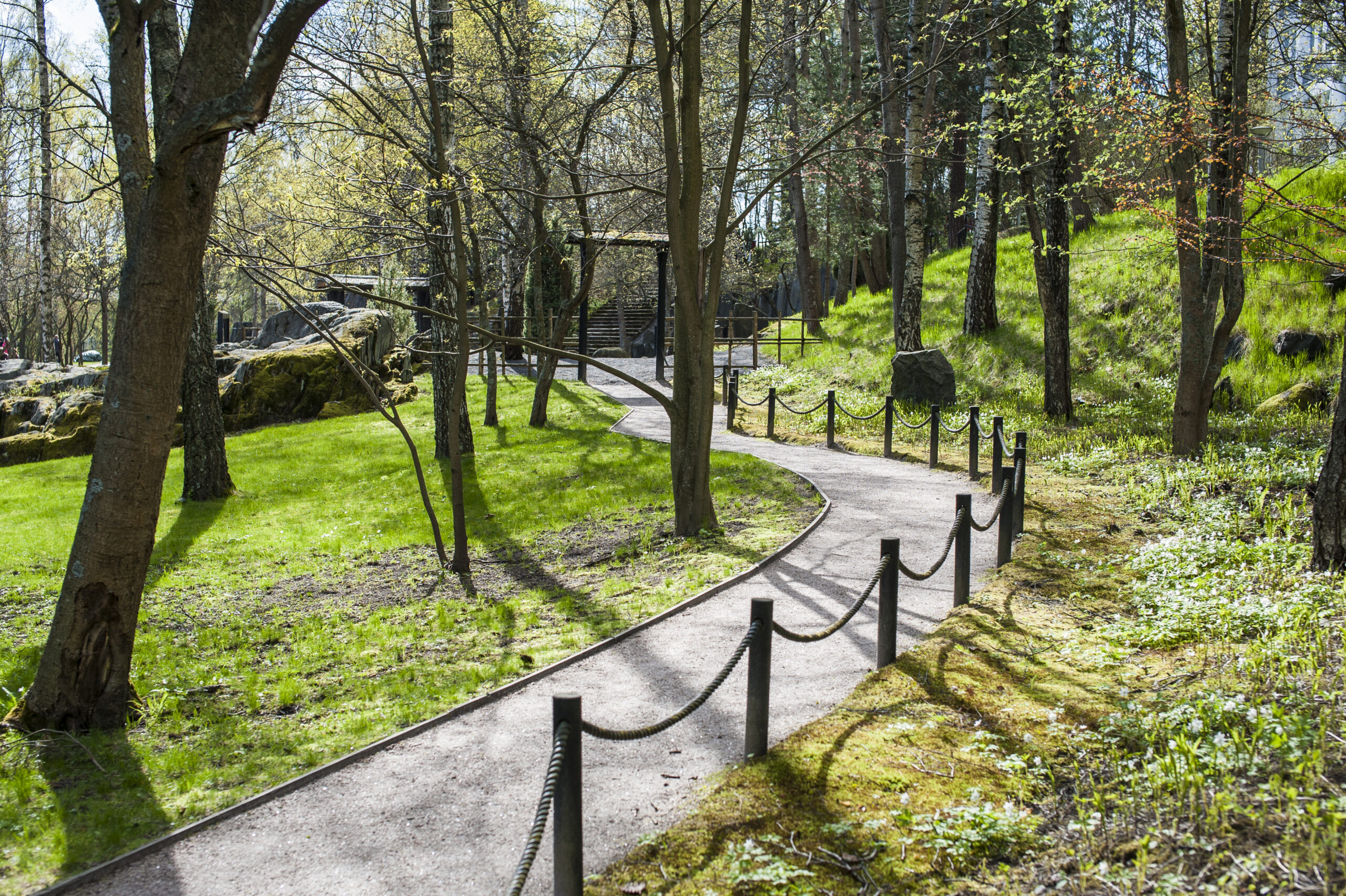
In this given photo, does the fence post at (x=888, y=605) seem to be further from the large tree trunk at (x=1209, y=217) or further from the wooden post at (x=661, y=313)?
the wooden post at (x=661, y=313)

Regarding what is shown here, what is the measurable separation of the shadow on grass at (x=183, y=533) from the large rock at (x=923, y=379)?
1156 cm

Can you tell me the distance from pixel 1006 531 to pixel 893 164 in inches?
594

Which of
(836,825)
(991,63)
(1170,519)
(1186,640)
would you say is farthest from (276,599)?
(991,63)

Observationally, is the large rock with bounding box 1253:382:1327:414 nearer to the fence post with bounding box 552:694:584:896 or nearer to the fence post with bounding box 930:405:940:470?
the fence post with bounding box 930:405:940:470

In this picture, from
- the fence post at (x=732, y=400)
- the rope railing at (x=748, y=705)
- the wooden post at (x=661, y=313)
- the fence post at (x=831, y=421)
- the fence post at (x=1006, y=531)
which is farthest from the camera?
the wooden post at (x=661, y=313)

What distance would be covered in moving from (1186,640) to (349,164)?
1310 centimetres

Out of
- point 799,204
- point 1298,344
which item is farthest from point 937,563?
point 799,204

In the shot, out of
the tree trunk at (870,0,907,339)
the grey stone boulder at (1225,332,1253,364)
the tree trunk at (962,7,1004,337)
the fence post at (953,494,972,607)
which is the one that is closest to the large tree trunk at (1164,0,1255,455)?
the grey stone boulder at (1225,332,1253,364)

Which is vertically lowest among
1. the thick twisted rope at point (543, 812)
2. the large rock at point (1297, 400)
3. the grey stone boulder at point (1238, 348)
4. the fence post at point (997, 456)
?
the thick twisted rope at point (543, 812)

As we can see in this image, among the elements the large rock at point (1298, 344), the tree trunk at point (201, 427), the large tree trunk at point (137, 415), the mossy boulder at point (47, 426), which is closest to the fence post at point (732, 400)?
the tree trunk at point (201, 427)

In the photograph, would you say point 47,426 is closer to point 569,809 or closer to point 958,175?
point 569,809

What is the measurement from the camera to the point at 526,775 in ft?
15.0

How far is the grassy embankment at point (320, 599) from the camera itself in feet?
15.9

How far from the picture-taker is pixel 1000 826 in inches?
148
